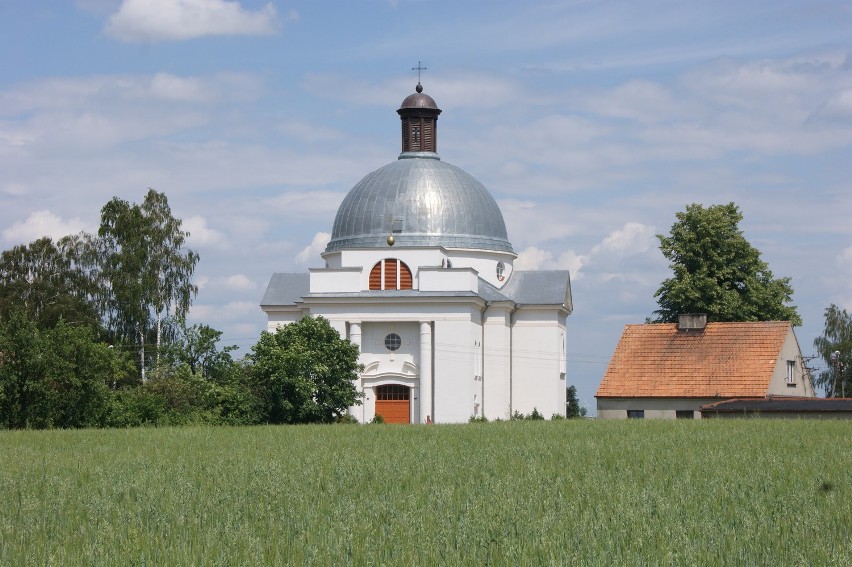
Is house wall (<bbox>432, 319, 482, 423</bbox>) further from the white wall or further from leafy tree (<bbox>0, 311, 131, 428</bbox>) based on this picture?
leafy tree (<bbox>0, 311, 131, 428</bbox>)

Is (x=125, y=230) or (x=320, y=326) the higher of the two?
(x=125, y=230)

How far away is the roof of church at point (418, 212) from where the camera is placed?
205 feet

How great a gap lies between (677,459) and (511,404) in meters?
42.1

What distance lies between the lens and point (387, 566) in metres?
9.45

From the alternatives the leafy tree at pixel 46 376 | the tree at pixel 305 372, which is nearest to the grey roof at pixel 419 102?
the tree at pixel 305 372

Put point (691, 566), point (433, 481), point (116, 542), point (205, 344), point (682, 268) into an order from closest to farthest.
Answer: point (691, 566), point (116, 542), point (433, 481), point (205, 344), point (682, 268)

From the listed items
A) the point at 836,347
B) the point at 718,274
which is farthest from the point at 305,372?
the point at 836,347

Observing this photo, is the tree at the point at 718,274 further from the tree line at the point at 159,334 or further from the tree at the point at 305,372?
the tree at the point at 305,372

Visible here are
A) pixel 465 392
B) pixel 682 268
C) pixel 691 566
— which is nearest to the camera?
pixel 691 566

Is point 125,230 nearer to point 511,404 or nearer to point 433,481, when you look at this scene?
point 511,404

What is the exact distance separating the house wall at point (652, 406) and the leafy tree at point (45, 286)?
26.3m

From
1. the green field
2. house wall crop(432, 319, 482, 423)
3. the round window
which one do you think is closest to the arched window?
the round window

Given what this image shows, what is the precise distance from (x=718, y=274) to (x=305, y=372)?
22.7m

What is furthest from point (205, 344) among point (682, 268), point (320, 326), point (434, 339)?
point (682, 268)
